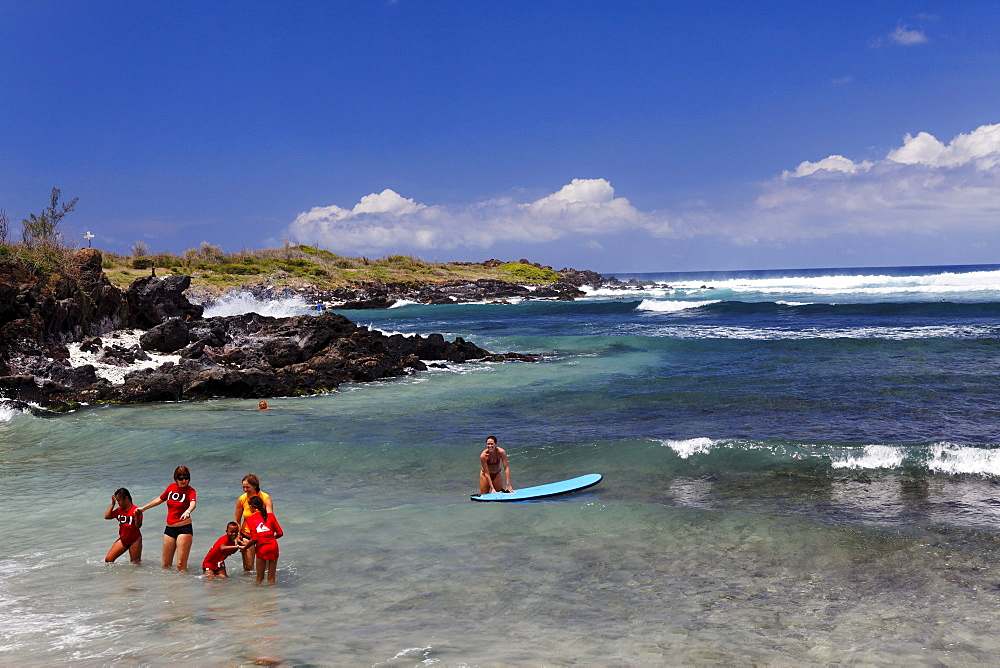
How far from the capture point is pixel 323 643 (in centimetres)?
605

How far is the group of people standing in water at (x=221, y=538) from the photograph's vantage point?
293 inches

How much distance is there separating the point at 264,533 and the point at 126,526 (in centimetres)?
193

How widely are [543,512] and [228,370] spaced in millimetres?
15063

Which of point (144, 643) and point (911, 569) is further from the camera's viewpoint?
point (911, 569)

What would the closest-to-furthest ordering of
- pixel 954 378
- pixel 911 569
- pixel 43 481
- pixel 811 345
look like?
pixel 911 569 < pixel 43 481 < pixel 954 378 < pixel 811 345

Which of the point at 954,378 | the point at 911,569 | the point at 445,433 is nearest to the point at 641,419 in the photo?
the point at 445,433

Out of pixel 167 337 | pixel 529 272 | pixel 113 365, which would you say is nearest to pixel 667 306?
pixel 167 337

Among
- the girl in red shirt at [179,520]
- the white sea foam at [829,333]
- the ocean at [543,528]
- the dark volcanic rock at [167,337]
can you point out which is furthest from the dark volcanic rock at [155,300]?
the white sea foam at [829,333]

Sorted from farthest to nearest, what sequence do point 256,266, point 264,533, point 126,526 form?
1. point 256,266
2. point 126,526
3. point 264,533

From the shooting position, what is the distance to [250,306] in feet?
190

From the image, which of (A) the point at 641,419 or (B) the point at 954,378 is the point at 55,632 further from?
(B) the point at 954,378

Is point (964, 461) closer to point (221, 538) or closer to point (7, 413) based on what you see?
point (221, 538)

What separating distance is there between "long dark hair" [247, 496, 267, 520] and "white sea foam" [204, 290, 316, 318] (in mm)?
41980

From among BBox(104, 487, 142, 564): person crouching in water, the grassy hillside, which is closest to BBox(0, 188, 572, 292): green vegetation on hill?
the grassy hillside
